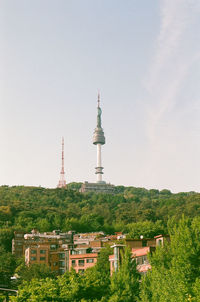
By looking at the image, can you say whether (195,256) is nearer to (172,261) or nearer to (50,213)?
(172,261)

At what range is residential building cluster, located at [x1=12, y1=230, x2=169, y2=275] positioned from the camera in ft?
246

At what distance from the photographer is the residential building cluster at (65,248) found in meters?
75.1

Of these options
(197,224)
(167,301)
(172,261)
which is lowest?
(167,301)

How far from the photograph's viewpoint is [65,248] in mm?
105812

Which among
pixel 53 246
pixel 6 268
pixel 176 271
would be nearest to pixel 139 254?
pixel 176 271

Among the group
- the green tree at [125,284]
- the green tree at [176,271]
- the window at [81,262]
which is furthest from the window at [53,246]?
the green tree at [176,271]

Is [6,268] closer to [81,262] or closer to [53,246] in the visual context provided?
[81,262]

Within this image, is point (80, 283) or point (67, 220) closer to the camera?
point (80, 283)

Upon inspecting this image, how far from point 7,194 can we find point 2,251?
87518 mm

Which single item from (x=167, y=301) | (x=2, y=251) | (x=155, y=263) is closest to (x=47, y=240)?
(x=2, y=251)

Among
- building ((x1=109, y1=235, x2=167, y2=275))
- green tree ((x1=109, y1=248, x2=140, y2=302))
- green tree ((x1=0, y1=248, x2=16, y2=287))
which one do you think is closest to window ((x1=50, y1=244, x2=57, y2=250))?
green tree ((x1=0, y1=248, x2=16, y2=287))

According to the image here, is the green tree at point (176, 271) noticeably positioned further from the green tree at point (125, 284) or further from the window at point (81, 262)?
the window at point (81, 262)

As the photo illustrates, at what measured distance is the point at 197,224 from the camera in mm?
54562

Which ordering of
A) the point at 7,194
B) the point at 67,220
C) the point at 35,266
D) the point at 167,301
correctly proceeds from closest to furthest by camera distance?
the point at 167,301, the point at 35,266, the point at 67,220, the point at 7,194
